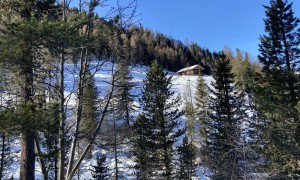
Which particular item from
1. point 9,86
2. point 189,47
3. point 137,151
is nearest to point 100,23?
point 9,86

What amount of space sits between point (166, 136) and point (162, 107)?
199 centimetres

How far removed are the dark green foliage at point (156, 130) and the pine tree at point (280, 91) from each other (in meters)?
5.35

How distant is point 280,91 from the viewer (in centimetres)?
1741

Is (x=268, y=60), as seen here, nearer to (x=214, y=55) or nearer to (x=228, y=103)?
(x=228, y=103)

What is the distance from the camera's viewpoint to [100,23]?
8.02 metres

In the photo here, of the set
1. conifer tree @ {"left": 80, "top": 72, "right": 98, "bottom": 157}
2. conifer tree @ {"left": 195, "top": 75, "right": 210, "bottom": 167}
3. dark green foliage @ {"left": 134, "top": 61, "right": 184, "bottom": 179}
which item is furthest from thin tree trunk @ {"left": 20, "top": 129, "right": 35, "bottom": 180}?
conifer tree @ {"left": 195, "top": 75, "right": 210, "bottom": 167}

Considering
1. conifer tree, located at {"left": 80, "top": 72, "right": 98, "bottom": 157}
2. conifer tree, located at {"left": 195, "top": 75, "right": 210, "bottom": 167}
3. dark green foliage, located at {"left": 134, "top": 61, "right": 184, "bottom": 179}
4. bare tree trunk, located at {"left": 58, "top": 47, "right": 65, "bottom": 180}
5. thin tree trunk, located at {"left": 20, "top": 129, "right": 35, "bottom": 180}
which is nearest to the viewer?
bare tree trunk, located at {"left": 58, "top": 47, "right": 65, "bottom": 180}

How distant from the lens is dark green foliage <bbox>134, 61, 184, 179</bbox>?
18.7 meters

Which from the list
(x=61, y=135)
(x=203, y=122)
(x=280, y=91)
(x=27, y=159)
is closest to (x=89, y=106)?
(x=27, y=159)

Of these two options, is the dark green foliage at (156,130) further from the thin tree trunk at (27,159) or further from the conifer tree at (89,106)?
the thin tree trunk at (27,159)

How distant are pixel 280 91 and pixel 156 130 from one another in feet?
25.0

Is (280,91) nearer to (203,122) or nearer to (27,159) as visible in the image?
(203,122)

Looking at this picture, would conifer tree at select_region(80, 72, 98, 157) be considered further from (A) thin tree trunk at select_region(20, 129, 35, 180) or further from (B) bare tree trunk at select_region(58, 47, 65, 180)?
(A) thin tree trunk at select_region(20, 129, 35, 180)

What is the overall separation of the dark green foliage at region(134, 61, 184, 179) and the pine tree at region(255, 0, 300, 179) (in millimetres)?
5348
